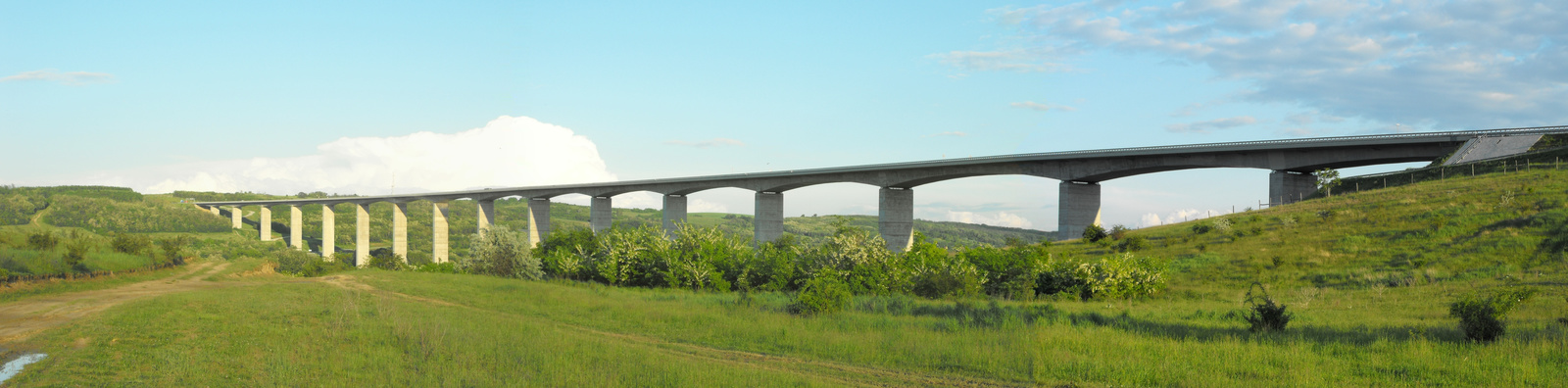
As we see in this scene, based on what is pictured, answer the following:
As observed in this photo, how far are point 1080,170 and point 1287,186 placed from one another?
11.0m

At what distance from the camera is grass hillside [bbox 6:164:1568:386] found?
34.0 feet

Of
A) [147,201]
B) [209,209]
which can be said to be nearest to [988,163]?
[147,201]

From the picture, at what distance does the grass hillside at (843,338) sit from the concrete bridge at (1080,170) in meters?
15.6

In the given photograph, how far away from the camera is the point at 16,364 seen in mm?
11125

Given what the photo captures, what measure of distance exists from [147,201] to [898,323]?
93.4m

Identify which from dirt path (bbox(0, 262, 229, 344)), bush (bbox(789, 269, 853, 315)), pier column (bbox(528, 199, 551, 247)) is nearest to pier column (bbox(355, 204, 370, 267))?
pier column (bbox(528, 199, 551, 247))

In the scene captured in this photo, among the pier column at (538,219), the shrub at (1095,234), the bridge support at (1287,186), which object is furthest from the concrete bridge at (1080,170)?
the pier column at (538,219)

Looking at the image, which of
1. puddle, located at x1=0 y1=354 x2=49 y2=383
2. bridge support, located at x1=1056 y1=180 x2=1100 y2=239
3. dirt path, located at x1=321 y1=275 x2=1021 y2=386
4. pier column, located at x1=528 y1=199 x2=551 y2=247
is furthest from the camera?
pier column, located at x1=528 y1=199 x2=551 y2=247

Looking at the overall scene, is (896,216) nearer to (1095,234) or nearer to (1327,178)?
(1095,234)

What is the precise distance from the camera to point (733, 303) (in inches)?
800

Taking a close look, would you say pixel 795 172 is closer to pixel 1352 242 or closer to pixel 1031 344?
pixel 1352 242

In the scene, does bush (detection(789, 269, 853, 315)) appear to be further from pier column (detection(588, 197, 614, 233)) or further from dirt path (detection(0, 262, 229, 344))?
pier column (detection(588, 197, 614, 233))

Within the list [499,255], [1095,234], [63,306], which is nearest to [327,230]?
[499,255]

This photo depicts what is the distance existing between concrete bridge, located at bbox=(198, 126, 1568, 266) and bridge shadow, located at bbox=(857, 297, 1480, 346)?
21.8 metres
